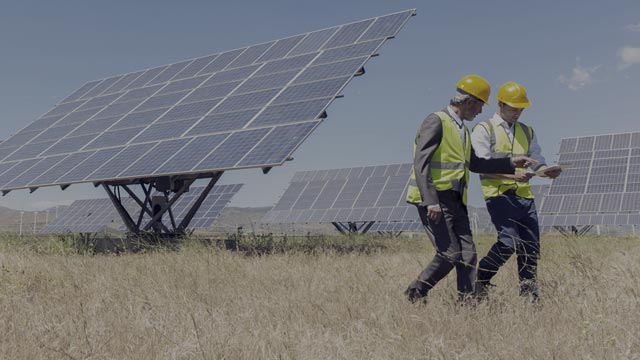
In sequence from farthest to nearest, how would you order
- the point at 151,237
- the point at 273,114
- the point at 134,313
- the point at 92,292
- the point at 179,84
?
1. the point at 179,84
2. the point at 151,237
3. the point at 273,114
4. the point at 92,292
5. the point at 134,313

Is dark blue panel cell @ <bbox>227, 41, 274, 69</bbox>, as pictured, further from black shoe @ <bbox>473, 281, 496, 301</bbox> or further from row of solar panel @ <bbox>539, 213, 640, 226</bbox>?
row of solar panel @ <bbox>539, 213, 640, 226</bbox>

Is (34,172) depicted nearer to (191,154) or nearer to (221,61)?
(191,154)

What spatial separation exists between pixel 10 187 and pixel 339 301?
440 inches

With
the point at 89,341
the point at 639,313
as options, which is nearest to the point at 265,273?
the point at 89,341

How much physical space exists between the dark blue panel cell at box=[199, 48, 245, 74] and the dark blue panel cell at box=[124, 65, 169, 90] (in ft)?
8.02

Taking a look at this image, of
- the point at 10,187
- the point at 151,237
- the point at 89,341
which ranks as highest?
the point at 89,341

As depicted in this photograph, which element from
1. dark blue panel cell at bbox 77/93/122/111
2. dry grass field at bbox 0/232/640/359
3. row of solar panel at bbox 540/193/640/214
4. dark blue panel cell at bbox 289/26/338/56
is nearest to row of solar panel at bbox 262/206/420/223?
row of solar panel at bbox 540/193/640/214

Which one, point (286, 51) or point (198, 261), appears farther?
point (286, 51)

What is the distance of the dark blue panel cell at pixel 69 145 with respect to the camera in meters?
14.6

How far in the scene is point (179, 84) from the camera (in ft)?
53.8

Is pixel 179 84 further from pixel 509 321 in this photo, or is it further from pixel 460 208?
pixel 509 321

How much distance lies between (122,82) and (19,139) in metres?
3.62

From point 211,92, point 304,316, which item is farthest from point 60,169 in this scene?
point 304,316

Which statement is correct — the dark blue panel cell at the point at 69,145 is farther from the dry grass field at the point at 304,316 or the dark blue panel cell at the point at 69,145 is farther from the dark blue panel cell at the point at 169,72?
the dry grass field at the point at 304,316
